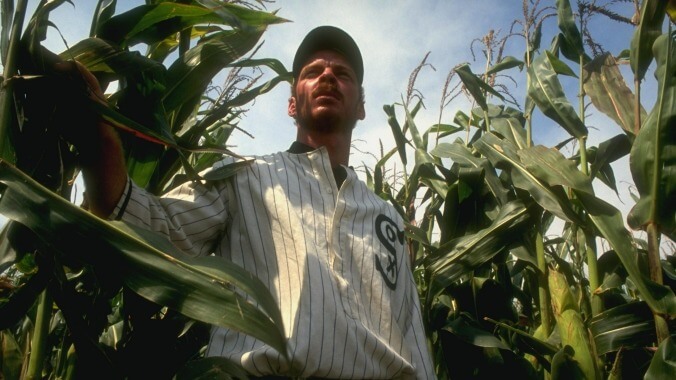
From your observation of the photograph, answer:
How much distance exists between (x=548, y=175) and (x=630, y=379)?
0.63 m

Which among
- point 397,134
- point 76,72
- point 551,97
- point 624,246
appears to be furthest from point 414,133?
point 76,72

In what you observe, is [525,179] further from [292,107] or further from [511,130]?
[292,107]

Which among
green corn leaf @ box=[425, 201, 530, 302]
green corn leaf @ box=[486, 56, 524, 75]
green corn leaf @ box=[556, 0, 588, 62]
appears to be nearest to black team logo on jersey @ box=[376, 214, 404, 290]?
green corn leaf @ box=[425, 201, 530, 302]

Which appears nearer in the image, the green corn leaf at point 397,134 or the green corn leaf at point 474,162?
the green corn leaf at point 474,162

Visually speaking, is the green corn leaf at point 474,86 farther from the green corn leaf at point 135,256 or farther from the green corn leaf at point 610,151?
the green corn leaf at point 135,256

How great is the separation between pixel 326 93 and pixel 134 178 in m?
0.59

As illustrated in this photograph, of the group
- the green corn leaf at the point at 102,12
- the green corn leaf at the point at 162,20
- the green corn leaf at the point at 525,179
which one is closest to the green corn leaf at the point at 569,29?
the green corn leaf at the point at 525,179

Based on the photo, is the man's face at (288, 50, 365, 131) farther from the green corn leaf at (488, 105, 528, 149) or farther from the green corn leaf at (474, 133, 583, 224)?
the green corn leaf at (488, 105, 528, 149)

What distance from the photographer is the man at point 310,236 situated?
1.14 metres

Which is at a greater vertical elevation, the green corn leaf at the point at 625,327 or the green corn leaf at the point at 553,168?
the green corn leaf at the point at 553,168

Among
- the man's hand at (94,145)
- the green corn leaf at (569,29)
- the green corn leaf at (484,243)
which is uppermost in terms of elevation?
the green corn leaf at (569,29)

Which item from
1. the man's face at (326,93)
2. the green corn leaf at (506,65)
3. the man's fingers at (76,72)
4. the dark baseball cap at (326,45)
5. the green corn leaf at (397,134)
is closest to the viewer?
the man's fingers at (76,72)

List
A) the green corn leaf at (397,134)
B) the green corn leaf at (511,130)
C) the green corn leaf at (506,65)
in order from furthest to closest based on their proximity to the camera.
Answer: the green corn leaf at (506,65)
the green corn leaf at (397,134)
the green corn leaf at (511,130)

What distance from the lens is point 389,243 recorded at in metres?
1.54
